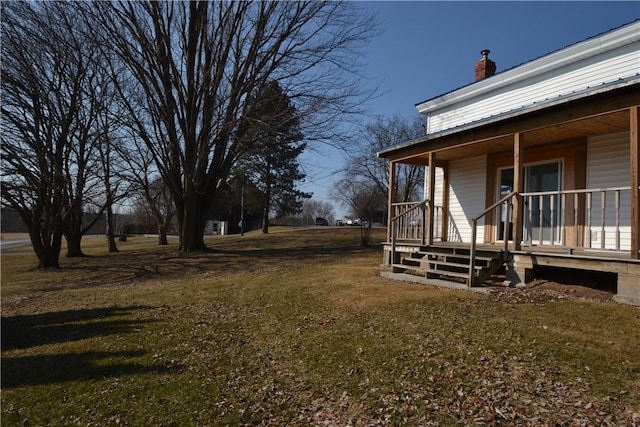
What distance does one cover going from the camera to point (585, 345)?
16.7 feet

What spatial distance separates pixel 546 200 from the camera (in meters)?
10.4

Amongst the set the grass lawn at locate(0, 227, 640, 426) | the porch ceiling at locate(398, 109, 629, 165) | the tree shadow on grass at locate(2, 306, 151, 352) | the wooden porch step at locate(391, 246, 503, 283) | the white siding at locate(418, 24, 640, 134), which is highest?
the white siding at locate(418, 24, 640, 134)

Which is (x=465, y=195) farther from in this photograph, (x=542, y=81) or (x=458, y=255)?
(x=458, y=255)

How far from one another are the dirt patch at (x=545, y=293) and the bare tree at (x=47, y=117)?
17.5 metres

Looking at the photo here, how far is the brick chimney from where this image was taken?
14.3 meters

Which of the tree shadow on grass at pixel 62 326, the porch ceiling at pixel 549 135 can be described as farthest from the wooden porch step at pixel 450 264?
the tree shadow on grass at pixel 62 326

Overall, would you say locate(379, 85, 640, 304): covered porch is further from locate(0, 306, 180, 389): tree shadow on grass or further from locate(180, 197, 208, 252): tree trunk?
locate(180, 197, 208, 252): tree trunk

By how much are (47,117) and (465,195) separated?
57.9ft

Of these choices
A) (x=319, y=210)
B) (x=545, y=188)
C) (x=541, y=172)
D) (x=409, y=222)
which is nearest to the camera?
(x=545, y=188)

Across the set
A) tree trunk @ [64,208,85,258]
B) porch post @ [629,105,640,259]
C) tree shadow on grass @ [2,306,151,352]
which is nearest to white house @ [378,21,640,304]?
porch post @ [629,105,640,259]

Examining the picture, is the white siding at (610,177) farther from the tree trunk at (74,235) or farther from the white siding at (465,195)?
the tree trunk at (74,235)

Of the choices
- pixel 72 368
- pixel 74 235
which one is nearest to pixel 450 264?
pixel 72 368

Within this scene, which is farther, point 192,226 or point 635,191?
point 192,226

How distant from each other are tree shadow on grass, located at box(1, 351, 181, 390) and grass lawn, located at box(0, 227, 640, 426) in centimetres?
3
